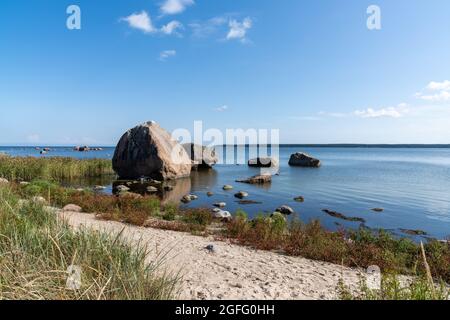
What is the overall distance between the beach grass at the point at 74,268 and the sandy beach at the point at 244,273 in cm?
50

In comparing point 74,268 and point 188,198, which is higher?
point 74,268

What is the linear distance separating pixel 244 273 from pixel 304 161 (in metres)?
52.4

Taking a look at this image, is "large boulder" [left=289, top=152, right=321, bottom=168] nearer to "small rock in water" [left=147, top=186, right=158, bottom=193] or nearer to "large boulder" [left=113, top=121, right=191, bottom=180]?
"large boulder" [left=113, top=121, right=191, bottom=180]

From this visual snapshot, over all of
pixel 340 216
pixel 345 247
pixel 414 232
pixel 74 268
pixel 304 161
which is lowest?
pixel 414 232

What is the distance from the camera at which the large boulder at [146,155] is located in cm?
3016

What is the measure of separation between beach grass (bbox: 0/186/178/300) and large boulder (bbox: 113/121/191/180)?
80.1 feet

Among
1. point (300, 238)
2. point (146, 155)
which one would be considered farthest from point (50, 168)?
point (300, 238)

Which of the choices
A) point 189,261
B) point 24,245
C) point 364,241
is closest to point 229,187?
point 364,241

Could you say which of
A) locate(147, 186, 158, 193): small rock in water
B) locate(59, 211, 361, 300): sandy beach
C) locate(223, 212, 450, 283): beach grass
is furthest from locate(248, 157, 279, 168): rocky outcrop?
locate(59, 211, 361, 300): sandy beach

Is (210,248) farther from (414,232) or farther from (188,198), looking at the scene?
(188,198)

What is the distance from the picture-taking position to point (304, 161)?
57062 millimetres

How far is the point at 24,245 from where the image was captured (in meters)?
5.20
